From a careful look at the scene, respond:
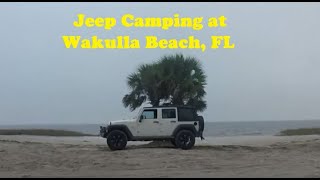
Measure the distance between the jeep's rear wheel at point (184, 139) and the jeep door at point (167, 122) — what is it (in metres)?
0.39

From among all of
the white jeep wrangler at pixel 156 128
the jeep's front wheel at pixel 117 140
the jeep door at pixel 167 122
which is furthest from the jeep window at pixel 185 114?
the jeep's front wheel at pixel 117 140

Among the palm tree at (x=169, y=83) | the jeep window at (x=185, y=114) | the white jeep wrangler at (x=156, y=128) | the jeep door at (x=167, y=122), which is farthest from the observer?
the palm tree at (x=169, y=83)

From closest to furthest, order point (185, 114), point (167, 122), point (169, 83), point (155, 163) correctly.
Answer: point (155, 163), point (167, 122), point (185, 114), point (169, 83)

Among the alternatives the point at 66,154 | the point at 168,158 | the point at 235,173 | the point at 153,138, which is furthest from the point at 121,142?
the point at 235,173

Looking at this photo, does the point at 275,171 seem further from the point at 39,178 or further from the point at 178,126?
the point at 178,126

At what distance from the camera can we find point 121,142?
2103 cm

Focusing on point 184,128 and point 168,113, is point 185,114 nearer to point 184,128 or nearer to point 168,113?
point 184,128

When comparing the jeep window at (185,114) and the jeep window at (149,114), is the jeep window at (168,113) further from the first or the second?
the jeep window at (149,114)

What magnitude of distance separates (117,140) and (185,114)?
305 centimetres

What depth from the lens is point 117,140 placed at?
829 inches

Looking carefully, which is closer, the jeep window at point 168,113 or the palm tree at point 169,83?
the jeep window at point 168,113

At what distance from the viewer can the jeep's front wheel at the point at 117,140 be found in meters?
21.0

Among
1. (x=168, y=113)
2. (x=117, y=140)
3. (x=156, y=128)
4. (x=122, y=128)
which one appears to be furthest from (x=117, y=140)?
(x=168, y=113)

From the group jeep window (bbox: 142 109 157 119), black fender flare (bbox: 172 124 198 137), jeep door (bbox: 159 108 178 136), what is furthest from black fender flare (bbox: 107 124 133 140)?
black fender flare (bbox: 172 124 198 137)
